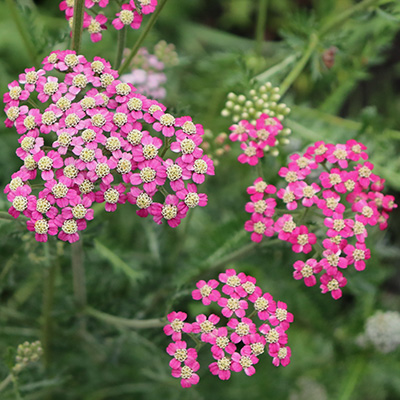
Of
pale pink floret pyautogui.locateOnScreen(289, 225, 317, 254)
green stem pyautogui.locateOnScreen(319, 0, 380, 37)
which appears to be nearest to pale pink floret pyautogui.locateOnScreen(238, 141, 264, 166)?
pale pink floret pyautogui.locateOnScreen(289, 225, 317, 254)

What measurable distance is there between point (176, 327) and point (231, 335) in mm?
213

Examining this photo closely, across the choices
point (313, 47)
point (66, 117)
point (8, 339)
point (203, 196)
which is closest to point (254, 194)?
point (203, 196)

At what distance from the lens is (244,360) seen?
199cm

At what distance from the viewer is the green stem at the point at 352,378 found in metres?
3.19

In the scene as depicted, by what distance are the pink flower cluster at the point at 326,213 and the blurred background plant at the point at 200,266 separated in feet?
1.03

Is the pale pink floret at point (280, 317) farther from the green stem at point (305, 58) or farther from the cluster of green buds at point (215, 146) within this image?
the green stem at point (305, 58)

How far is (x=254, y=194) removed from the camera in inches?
90.7

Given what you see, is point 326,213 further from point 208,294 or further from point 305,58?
point 305,58

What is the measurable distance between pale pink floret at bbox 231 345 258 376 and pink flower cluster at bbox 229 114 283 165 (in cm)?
81

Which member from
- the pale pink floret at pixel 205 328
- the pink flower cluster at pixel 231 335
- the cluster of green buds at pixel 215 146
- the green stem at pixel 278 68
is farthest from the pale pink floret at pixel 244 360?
the green stem at pixel 278 68

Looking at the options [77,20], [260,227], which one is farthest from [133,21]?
[260,227]

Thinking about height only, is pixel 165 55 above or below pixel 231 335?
above

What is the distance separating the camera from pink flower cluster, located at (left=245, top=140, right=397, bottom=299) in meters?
2.18

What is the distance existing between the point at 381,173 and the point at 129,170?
1.86 m
